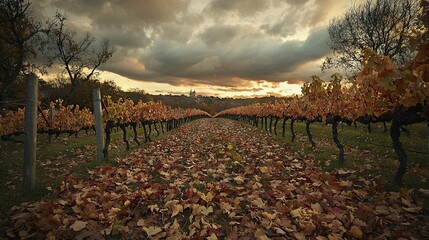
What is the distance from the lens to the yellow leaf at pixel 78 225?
3.03 metres

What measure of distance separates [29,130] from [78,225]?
114 inches

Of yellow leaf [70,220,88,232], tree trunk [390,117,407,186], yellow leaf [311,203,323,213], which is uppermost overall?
tree trunk [390,117,407,186]

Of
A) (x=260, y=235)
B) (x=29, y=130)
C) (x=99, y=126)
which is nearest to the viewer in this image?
(x=260, y=235)

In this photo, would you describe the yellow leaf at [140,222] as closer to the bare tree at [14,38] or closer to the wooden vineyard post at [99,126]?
the wooden vineyard post at [99,126]

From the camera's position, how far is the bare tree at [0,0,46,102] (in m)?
18.8

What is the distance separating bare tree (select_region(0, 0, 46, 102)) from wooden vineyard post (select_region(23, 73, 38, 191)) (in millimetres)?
17928

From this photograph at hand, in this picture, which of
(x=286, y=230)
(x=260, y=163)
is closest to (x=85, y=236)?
(x=286, y=230)

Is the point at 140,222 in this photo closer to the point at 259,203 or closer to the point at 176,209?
the point at 176,209

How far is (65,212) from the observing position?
360 centimetres

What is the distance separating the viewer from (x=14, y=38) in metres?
21.5

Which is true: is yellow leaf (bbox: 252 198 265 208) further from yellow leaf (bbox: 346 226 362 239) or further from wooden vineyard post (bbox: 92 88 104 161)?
wooden vineyard post (bbox: 92 88 104 161)

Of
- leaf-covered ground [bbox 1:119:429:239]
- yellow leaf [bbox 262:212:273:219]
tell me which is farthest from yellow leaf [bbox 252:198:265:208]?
yellow leaf [bbox 262:212:273:219]

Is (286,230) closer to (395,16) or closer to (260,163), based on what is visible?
(260,163)

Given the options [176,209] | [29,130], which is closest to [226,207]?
[176,209]
